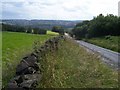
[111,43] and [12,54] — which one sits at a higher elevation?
[12,54]

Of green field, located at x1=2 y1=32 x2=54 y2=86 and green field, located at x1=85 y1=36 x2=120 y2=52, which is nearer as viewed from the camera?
green field, located at x1=2 y1=32 x2=54 y2=86

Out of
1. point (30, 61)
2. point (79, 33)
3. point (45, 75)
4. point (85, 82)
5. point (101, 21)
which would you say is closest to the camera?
point (45, 75)

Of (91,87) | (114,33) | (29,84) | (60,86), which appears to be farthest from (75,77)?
(114,33)

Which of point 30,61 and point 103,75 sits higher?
point 30,61

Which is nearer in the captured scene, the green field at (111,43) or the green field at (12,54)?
the green field at (12,54)

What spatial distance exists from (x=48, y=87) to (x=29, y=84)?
1570mm

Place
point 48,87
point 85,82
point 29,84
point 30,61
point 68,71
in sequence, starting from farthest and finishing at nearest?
point 68,71 → point 85,82 → point 30,61 → point 48,87 → point 29,84

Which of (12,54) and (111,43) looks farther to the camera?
(111,43)

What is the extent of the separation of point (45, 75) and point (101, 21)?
116m

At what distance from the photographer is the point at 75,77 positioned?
1048 centimetres

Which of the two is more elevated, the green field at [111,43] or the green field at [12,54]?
the green field at [12,54]

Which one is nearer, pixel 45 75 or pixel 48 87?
pixel 48 87

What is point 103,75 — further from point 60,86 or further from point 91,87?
point 60,86

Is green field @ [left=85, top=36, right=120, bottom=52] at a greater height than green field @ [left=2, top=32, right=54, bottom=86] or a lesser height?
lesser
